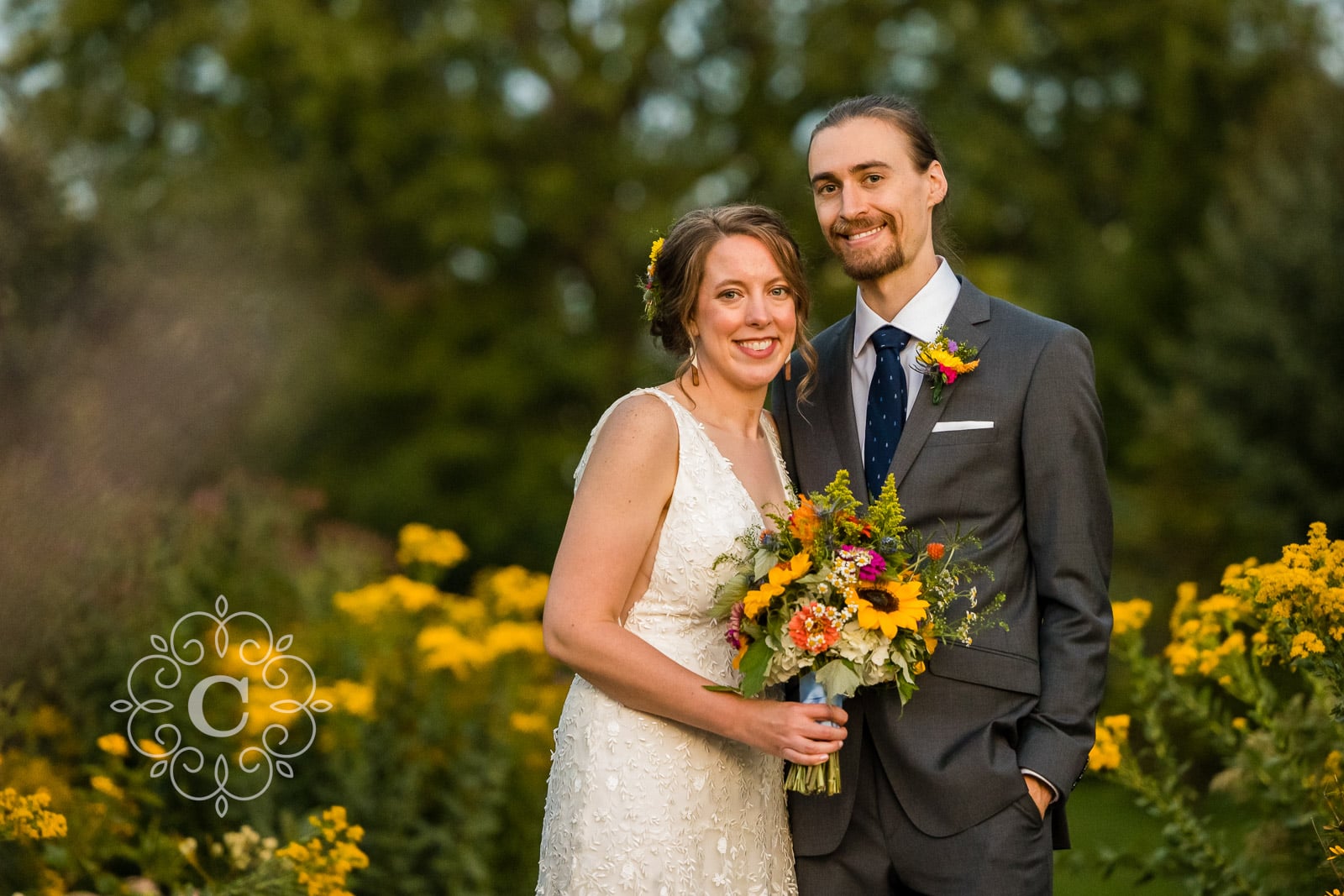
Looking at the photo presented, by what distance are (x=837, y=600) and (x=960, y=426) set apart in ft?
2.42

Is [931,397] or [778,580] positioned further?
[931,397]

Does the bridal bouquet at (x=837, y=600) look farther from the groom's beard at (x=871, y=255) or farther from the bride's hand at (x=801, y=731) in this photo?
the groom's beard at (x=871, y=255)

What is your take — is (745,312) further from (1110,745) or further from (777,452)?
(1110,745)

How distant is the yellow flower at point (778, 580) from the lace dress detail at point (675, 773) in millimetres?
344

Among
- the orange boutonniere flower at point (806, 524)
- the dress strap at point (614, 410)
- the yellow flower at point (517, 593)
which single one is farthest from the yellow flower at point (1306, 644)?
the yellow flower at point (517, 593)

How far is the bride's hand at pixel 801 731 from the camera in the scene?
3158 mm

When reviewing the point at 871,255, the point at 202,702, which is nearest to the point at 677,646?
the point at 871,255

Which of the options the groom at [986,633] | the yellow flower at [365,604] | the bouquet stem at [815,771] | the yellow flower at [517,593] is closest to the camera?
the bouquet stem at [815,771]

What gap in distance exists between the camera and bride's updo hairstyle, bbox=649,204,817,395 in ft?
12.1

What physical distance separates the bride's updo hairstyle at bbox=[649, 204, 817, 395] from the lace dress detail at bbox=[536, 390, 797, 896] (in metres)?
0.32

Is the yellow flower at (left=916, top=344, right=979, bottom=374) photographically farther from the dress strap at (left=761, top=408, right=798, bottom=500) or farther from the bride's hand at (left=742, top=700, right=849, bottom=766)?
the bride's hand at (left=742, top=700, right=849, bottom=766)

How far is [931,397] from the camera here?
3.59 m

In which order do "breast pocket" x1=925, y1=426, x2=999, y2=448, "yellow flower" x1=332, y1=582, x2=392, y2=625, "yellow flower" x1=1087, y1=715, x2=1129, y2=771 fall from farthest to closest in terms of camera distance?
1. "yellow flower" x1=332, y1=582, x2=392, y2=625
2. "yellow flower" x1=1087, y1=715, x2=1129, y2=771
3. "breast pocket" x1=925, y1=426, x2=999, y2=448

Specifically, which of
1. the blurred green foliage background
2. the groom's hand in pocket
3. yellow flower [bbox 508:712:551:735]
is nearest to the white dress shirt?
the groom's hand in pocket
